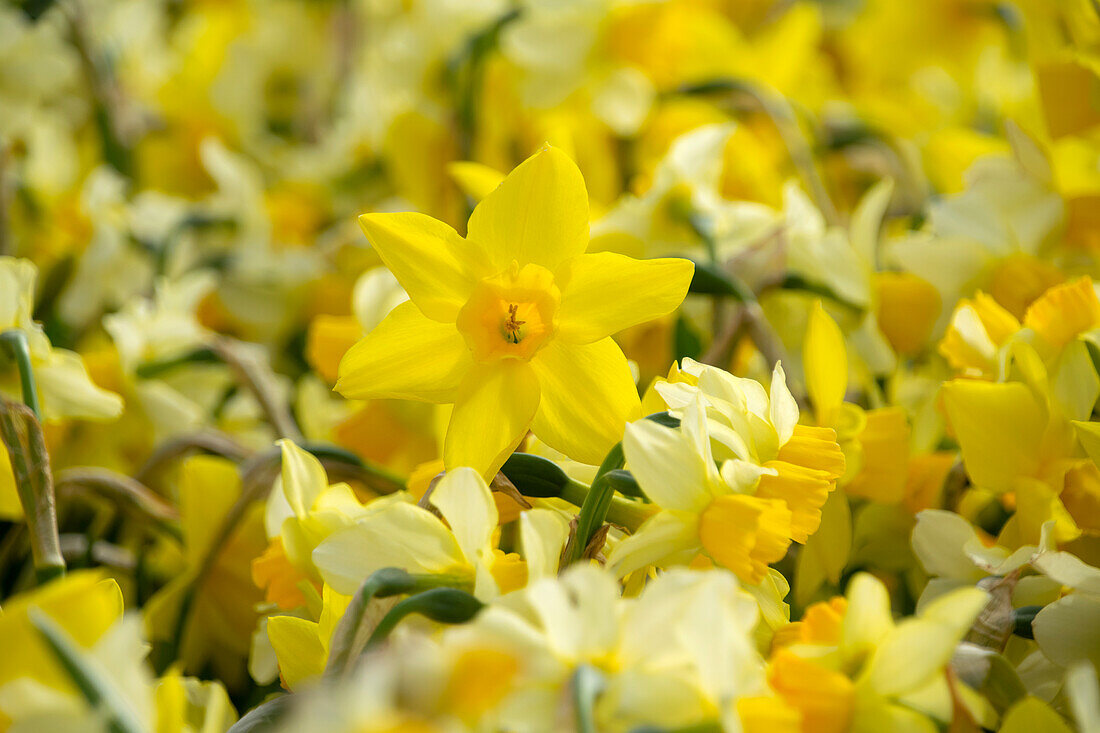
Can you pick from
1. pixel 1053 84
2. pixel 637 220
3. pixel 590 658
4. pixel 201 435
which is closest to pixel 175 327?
pixel 201 435

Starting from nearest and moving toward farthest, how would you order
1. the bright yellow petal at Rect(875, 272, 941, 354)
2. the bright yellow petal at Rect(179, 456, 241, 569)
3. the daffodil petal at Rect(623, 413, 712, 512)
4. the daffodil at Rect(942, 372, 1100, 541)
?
the daffodil petal at Rect(623, 413, 712, 512), the daffodil at Rect(942, 372, 1100, 541), the bright yellow petal at Rect(179, 456, 241, 569), the bright yellow petal at Rect(875, 272, 941, 354)

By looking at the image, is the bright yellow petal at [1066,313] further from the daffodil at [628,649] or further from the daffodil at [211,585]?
the daffodil at [211,585]

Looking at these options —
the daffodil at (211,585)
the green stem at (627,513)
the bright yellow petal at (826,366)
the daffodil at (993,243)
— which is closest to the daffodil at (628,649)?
the green stem at (627,513)

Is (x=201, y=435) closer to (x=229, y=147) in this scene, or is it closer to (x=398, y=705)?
(x=398, y=705)

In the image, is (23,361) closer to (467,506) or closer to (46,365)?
(46,365)

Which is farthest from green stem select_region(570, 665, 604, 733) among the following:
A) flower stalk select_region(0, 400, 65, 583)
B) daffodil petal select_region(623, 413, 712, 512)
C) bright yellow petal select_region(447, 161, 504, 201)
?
bright yellow petal select_region(447, 161, 504, 201)

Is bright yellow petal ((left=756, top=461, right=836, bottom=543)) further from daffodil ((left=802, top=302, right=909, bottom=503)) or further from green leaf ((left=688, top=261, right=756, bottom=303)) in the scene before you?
green leaf ((left=688, top=261, right=756, bottom=303))
